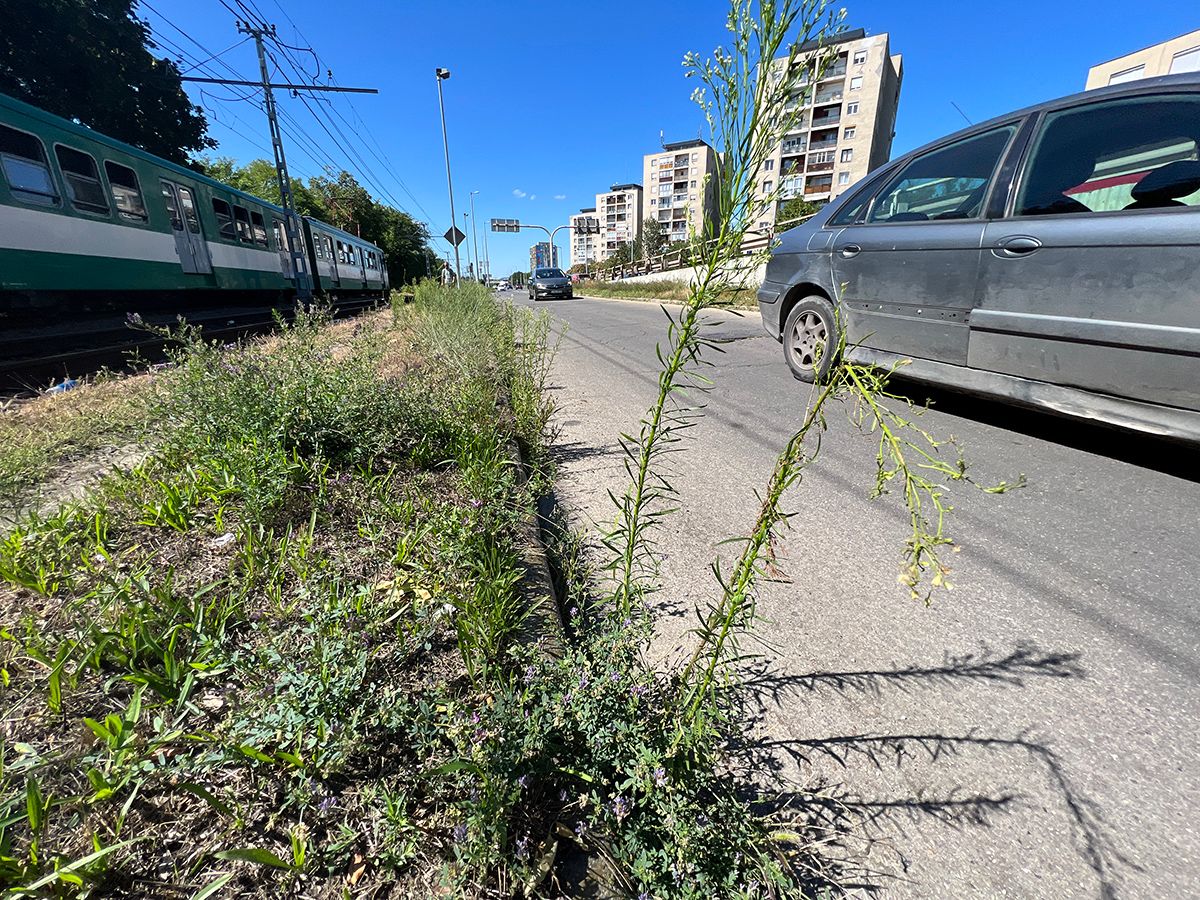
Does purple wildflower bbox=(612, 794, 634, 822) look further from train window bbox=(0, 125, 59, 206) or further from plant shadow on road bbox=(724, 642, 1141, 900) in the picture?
train window bbox=(0, 125, 59, 206)

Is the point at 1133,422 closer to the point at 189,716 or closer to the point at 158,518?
the point at 189,716

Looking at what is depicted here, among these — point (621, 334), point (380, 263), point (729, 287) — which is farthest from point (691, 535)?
point (380, 263)

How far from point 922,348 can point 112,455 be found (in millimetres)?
5488

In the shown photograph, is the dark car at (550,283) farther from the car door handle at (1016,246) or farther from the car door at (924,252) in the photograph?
the car door handle at (1016,246)

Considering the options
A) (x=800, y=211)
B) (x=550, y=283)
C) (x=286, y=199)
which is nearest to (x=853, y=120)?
(x=800, y=211)

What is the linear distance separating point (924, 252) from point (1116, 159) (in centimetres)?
104

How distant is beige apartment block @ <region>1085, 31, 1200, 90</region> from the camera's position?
30562 mm

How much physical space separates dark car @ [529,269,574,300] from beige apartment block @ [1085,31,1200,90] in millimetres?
32548

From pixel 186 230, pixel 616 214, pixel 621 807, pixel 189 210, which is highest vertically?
pixel 616 214

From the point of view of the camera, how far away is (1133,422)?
270 cm

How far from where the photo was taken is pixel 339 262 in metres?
24.8

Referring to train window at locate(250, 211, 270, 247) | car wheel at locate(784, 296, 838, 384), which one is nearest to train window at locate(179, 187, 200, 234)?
train window at locate(250, 211, 270, 247)

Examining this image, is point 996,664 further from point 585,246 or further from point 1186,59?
point 585,246

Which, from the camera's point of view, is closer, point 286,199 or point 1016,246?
point 1016,246
